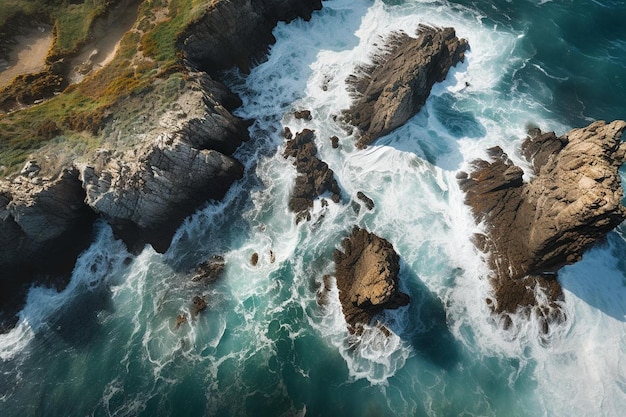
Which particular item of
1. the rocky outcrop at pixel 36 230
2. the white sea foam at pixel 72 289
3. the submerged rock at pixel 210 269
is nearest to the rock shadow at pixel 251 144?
the submerged rock at pixel 210 269

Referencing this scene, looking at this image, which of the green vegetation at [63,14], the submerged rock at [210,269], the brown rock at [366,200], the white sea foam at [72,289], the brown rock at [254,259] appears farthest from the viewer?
the green vegetation at [63,14]

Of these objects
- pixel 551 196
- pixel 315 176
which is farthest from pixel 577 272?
pixel 315 176

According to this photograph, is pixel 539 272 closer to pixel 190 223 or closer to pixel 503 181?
pixel 503 181

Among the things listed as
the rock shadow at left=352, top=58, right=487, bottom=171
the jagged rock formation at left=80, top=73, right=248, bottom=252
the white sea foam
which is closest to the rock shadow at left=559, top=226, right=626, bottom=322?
the rock shadow at left=352, top=58, right=487, bottom=171

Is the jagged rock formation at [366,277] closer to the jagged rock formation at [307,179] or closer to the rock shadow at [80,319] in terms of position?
the jagged rock formation at [307,179]

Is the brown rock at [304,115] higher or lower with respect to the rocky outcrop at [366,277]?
higher
